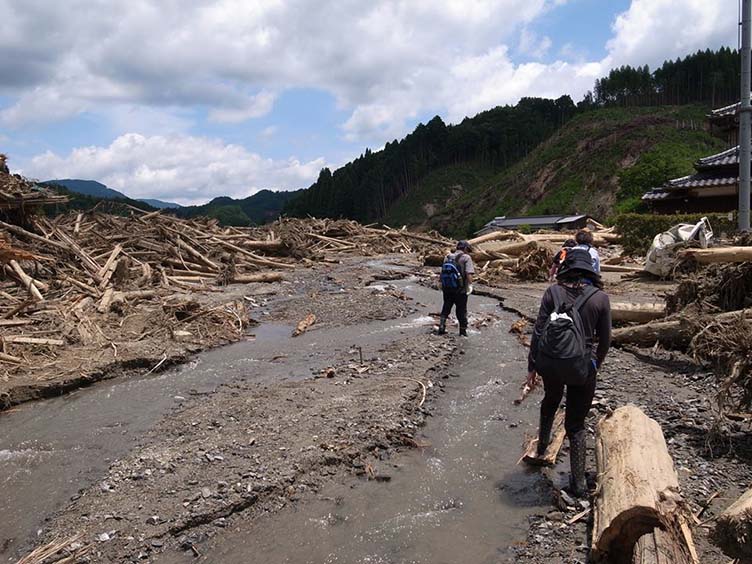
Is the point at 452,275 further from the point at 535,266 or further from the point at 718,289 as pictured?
the point at 535,266

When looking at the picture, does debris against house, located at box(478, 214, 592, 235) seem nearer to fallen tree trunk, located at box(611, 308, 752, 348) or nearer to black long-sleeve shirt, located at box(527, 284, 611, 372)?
fallen tree trunk, located at box(611, 308, 752, 348)

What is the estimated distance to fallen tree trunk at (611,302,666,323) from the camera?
10094mm

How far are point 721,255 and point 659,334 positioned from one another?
218 centimetres

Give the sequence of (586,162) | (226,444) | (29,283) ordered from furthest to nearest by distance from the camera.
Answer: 1. (586,162)
2. (29,283)
3. (226,444)

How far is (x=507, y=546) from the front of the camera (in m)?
4.35

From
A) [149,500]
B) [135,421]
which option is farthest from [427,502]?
[135,421]

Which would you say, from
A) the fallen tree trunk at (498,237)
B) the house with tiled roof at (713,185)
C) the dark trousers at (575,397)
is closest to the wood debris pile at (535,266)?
the fallen tree trunk at (498,237)

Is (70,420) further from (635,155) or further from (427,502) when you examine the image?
(635,155)

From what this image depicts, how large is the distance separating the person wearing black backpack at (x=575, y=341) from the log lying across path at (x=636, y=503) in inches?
13.4

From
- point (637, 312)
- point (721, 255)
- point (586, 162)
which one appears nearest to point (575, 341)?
point (637, 312)

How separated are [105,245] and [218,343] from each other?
922 centimetres

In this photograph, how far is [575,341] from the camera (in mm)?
4609

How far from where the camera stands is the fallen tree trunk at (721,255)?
9.15m

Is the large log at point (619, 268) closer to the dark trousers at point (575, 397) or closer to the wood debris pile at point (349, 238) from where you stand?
the wood debris pile at point (349, 238)
